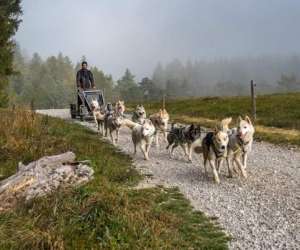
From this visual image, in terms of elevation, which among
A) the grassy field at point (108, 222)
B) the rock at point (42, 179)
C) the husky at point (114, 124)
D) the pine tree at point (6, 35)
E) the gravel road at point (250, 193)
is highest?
the pine tree at point (6, 35)

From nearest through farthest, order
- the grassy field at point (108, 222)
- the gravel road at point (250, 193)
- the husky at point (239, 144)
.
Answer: the grassy field at point (108, 222) < the gravel road at point (250, 193) < the husky at point (239, 144)

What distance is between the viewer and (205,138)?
10.5 m

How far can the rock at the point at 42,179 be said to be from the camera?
707 cm

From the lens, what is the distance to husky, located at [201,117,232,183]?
9797 millimetres

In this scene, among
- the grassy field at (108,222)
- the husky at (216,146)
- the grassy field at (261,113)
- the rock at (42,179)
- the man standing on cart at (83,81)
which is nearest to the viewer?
the grassy field at (108,222)

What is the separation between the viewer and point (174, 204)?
26.5ft

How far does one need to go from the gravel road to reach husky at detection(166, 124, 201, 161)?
0.29 meters

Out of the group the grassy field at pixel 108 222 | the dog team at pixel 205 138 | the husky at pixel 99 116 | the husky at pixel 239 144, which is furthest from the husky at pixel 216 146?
the husky at pixel 99 116

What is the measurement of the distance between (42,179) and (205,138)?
13.5 ft

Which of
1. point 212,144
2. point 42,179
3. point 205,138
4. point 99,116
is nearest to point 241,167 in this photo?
point 212,144

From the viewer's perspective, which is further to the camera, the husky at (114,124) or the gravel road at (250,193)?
the husky at (114,124)

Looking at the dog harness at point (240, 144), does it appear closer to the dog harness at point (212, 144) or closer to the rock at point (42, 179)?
the dog harness at point (212, 144)

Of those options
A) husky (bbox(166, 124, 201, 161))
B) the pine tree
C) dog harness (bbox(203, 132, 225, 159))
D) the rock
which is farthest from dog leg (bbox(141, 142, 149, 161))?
the pine tree

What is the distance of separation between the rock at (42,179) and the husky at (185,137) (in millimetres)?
4255
